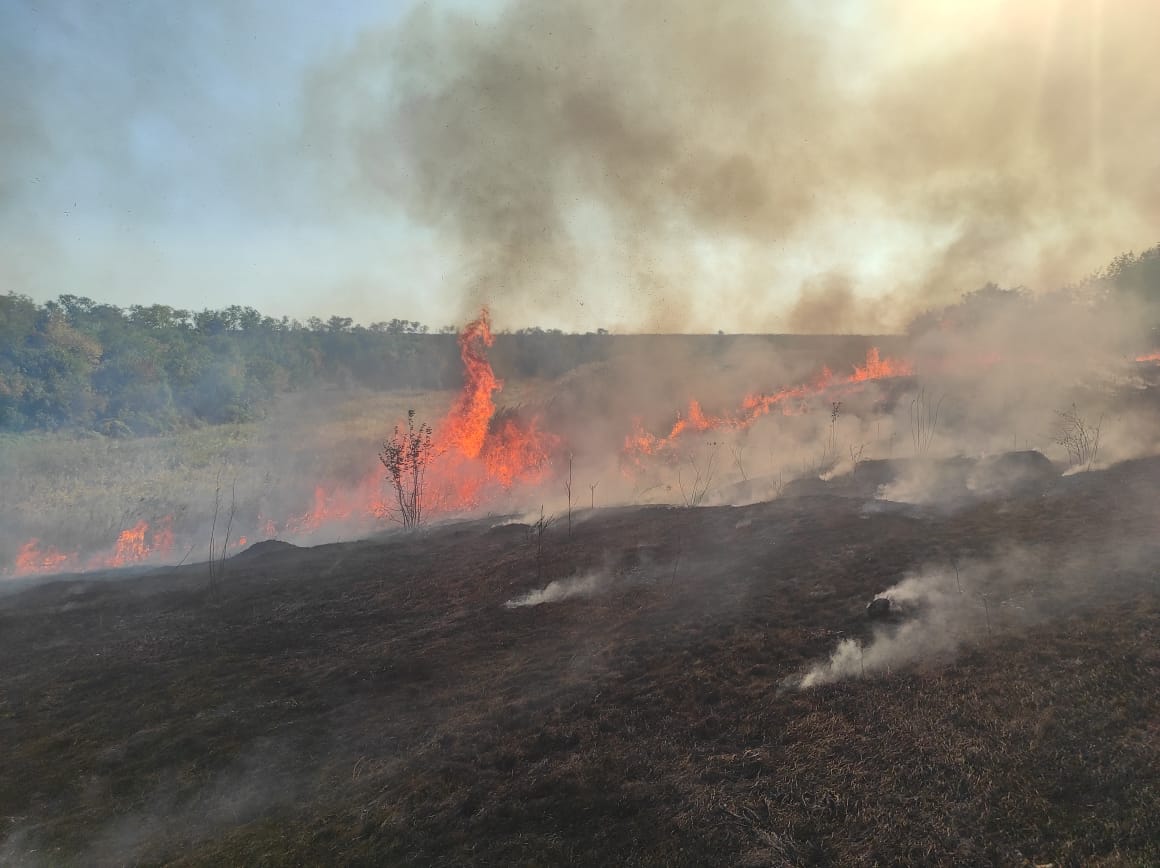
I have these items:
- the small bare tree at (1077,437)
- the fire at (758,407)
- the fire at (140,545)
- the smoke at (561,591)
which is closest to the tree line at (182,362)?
the fire at (758,407)

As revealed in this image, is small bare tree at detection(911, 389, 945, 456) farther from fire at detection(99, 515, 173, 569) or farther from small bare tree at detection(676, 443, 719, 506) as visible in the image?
fire at detection(99, 515, 173, 569)

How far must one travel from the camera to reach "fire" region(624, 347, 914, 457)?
42750 millimetres

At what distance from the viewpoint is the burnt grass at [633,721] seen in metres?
7.04

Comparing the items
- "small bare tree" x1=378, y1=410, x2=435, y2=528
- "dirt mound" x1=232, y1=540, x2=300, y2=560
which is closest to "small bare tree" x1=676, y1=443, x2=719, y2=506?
"small bare tree" x1=378, y1=410, x2=435, y2=528

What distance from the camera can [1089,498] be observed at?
18.4 meters

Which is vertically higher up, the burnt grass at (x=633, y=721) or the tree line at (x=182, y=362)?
the tree line at (x=182, y=362)

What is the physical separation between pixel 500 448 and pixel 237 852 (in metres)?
36.7

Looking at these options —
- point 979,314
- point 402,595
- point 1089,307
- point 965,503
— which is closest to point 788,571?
point 965,503

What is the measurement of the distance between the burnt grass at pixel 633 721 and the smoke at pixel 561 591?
0.44 meters

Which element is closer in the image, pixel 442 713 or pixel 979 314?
pixel 442 713

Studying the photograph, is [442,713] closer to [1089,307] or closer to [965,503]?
[965,503]

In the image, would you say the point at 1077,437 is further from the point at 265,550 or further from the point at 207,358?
the point at 207,358

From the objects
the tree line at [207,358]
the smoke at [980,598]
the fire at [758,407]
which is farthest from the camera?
the tree line at [207,358]

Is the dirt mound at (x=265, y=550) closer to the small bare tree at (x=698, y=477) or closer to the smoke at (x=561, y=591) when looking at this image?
the smoke at (x=561, y=591)
